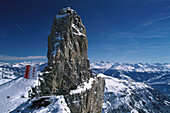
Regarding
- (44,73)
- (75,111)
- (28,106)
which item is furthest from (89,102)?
(28,106)

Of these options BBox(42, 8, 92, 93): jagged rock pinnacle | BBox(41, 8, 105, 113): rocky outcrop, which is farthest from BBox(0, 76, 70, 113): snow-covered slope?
BBox(42, 8, 92, 93): jagged rock pinnacle

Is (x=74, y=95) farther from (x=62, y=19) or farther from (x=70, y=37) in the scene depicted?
(x=62, y=19)

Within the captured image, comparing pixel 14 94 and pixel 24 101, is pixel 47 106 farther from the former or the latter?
pixel 14 94

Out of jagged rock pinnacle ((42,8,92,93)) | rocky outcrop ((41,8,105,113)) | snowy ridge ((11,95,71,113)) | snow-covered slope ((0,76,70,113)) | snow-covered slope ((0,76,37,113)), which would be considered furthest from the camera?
jagged rock pinnacle ((42,8,92,93))

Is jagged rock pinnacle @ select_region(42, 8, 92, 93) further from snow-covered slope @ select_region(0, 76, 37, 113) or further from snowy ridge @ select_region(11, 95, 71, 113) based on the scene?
snowy ridge @ select_region(11, 95, 71, 113)

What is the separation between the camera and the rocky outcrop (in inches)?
1514

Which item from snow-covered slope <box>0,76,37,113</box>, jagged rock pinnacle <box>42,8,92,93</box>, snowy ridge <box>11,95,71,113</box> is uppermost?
jagged rock pinnacle <box>42,8,92,93</box>

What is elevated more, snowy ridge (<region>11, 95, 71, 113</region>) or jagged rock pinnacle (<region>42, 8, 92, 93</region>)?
jagged rock pinnacle (<region>42, 8, 92, 93</region>)

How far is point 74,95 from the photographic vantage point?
40.5 metres

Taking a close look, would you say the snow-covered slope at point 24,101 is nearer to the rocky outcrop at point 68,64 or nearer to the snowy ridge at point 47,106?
the snowy ridge at point 47,106

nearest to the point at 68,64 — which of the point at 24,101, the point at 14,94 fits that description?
the point at 14,94

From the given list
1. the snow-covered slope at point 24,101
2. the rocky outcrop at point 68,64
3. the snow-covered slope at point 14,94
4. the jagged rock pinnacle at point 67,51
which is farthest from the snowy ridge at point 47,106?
the jagged rock pinnacle at point 67,51

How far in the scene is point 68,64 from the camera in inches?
1661

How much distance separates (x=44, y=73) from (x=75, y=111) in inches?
673
